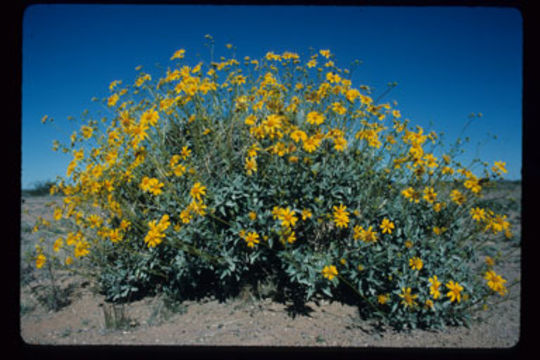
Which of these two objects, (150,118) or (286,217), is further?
(150,118)

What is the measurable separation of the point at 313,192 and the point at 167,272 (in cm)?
130

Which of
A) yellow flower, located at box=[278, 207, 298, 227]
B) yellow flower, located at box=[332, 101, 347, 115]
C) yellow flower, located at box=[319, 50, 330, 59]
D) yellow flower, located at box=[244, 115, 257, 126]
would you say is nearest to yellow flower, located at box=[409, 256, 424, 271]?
yellow flower, located at box=[278, 207, 298, 227]

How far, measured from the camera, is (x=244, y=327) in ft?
7.14

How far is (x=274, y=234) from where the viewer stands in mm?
2209

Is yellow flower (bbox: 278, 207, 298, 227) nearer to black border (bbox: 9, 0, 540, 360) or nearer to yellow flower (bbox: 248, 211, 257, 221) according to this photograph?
yellow flower (bbox: 248, 211, 257, 221)

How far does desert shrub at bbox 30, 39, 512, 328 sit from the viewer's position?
213cm

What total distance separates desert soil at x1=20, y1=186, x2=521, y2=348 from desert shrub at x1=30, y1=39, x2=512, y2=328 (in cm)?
12

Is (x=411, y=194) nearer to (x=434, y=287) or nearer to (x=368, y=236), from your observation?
(x=368, y=236)

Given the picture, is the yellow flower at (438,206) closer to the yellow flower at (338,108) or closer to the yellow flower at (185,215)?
the yellow flower at (338,108)

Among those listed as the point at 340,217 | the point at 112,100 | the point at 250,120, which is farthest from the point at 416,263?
the point at 112,100

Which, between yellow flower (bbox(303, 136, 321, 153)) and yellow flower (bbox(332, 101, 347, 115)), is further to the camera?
yellow flower (bbox(332, 101, 347, 115))

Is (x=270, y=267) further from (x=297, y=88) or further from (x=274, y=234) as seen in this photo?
(x=297, y=88)

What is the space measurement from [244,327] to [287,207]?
34.5 inches
